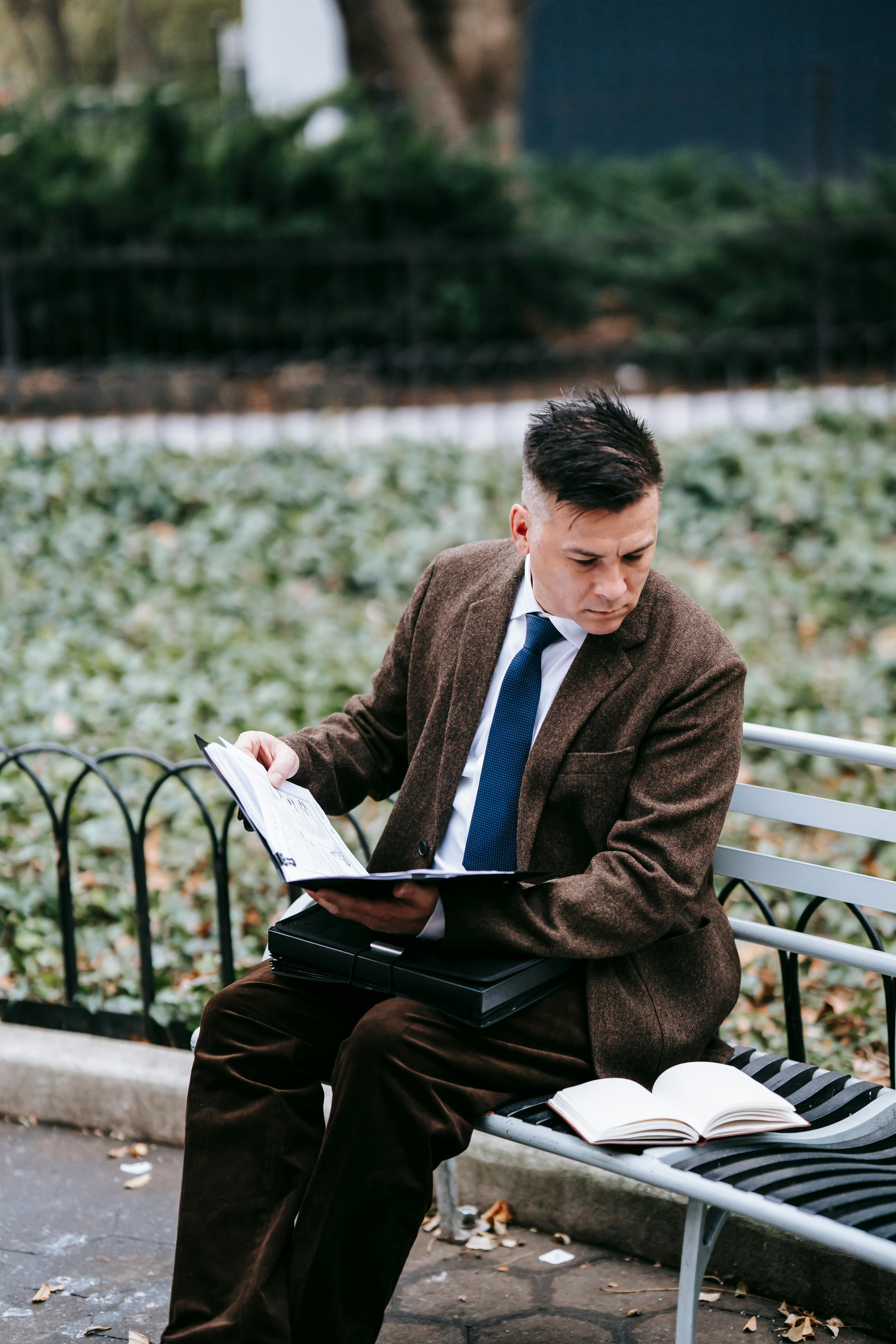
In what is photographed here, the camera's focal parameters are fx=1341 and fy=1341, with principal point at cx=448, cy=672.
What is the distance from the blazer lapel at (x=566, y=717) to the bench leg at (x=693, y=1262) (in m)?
0.65

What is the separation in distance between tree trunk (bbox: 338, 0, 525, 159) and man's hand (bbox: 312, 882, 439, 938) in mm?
12980

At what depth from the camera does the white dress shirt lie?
253cm

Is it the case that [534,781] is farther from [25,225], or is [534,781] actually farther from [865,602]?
[25,225]

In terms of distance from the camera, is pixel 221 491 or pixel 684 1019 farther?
pixel 221 491

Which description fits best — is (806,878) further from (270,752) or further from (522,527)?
(270,752)

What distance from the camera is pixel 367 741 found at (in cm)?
284

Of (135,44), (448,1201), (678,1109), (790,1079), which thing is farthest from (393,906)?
(135,44)

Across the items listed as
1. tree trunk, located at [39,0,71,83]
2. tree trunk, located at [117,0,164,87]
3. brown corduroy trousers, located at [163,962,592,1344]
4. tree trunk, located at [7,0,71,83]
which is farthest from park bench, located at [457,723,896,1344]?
tree trunk, located at [117,0,164,87]

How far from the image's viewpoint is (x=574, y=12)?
58.0 feet

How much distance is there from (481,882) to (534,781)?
23cm

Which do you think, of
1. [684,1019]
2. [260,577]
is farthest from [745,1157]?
[260,577]

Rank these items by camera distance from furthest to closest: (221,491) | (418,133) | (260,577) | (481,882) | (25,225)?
(418,133), (25,225), (221,491), (260,577), (481,882)

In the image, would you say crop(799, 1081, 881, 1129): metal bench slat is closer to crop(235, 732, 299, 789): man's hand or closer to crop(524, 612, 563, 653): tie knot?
crop(524, 612, 563, 653): tie knot

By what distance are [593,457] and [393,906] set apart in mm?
836
